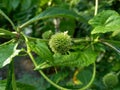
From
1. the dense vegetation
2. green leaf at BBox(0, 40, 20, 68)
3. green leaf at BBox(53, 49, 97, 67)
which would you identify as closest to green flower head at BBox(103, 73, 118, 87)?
the dense vegetation

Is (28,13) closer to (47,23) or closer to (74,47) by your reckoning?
(47,23)

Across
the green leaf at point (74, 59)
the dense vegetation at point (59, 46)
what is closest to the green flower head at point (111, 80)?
the dense vegetation at point (59, 46)

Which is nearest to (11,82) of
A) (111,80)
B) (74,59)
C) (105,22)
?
(74,59)

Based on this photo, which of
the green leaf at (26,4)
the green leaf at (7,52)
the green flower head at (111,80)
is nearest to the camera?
the green leaf at (7,52)

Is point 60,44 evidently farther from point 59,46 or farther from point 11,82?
point 11,82

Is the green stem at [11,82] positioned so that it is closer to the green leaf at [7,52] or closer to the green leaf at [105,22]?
the green leaf at [7,52]

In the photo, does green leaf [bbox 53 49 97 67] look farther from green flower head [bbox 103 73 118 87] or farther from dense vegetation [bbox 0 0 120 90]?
green flower head [bbox 103 73 118 87]

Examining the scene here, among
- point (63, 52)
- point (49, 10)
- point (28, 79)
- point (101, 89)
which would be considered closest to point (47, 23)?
point (28, 79)
